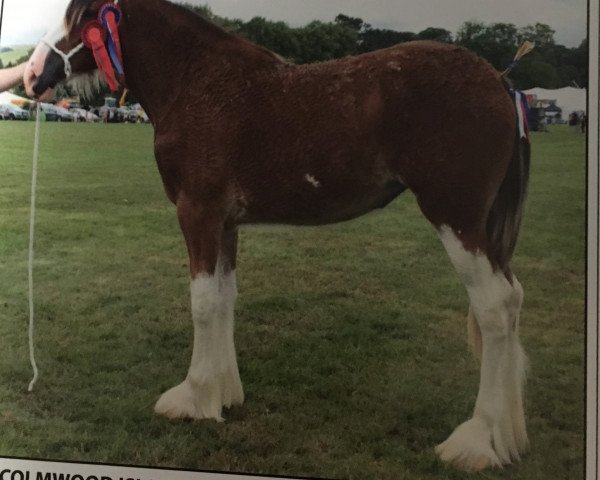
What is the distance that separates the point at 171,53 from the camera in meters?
1.06

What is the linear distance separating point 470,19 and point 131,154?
65 cm

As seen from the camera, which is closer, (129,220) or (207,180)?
(207,180)

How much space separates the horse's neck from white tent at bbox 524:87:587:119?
46 cm

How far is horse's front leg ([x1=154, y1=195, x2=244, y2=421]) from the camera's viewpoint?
3.36 feet

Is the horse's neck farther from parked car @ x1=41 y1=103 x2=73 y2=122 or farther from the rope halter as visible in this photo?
parked car @ x1=41 y1=103 x2=73 y2=122

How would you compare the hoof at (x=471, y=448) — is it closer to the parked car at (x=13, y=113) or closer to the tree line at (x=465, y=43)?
the tree line at (x=465, y=43)

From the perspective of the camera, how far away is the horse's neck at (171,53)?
1042 millimetres

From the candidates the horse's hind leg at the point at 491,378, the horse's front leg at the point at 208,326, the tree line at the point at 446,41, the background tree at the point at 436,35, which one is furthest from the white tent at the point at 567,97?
the horse's front leg at the point at 208,326

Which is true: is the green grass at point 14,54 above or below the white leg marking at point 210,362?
above

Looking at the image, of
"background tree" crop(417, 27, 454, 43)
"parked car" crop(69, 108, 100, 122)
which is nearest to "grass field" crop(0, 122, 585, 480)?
"parked car" crop(69, 108, 100, 122)

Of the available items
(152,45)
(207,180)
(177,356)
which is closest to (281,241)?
(207,180)

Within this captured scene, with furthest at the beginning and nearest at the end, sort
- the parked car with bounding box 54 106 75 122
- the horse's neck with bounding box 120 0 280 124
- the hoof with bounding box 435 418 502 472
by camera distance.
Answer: the parked car with bounding box 54 106 75 122
the horse's neck with bounding box 120 0 280 124
the hoof with bounding box 435 418 502 472

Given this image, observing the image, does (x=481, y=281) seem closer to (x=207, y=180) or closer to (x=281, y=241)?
(x=281, y=241)

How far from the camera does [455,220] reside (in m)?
0.95
